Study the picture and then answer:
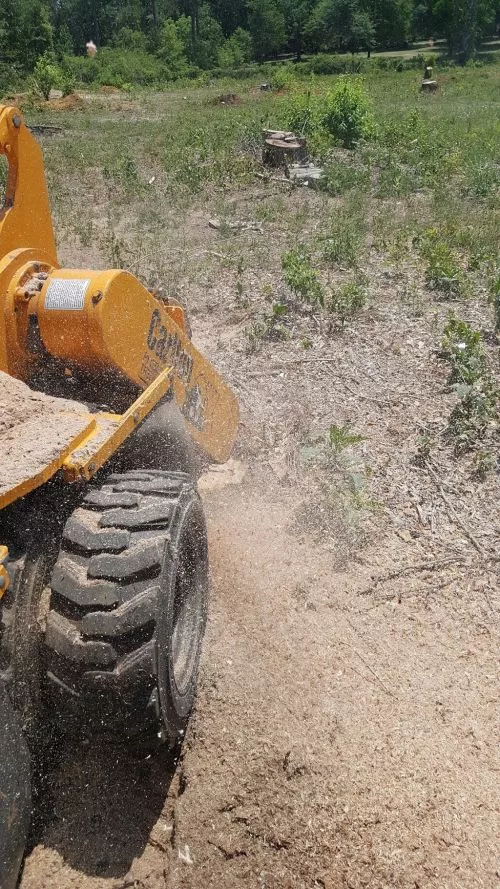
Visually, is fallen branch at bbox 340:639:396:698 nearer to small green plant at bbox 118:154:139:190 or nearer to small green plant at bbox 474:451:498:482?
small green plant at bbox 474:451:498:482

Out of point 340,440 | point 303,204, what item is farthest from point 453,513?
point 303,204

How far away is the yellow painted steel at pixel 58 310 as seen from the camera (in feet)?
9.13

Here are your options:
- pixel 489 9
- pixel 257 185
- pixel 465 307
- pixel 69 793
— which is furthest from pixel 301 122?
pixel 489 9

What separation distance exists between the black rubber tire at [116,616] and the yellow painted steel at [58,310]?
10.9 inches

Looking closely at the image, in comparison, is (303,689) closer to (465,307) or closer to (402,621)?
(402,621)

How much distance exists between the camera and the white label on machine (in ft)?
9.11

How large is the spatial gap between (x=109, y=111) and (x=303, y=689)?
27.8 meters

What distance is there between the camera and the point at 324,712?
2980 millimetres

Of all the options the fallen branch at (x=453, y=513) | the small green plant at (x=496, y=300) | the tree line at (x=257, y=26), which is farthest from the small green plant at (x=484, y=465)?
the tree line at (x=257, y=26)

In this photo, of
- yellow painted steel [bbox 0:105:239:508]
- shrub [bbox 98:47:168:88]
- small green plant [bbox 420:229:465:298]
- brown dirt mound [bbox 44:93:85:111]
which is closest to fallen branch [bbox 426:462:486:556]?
yellow painted steel [bbox 0:105:239:508]

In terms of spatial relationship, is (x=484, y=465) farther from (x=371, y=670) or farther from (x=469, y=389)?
(x=371, y=670)

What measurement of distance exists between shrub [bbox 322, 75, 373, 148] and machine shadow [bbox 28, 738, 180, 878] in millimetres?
14207

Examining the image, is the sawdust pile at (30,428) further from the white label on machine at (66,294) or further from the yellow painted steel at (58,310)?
the white label on machine at (66,294)

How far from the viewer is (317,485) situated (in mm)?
4453
